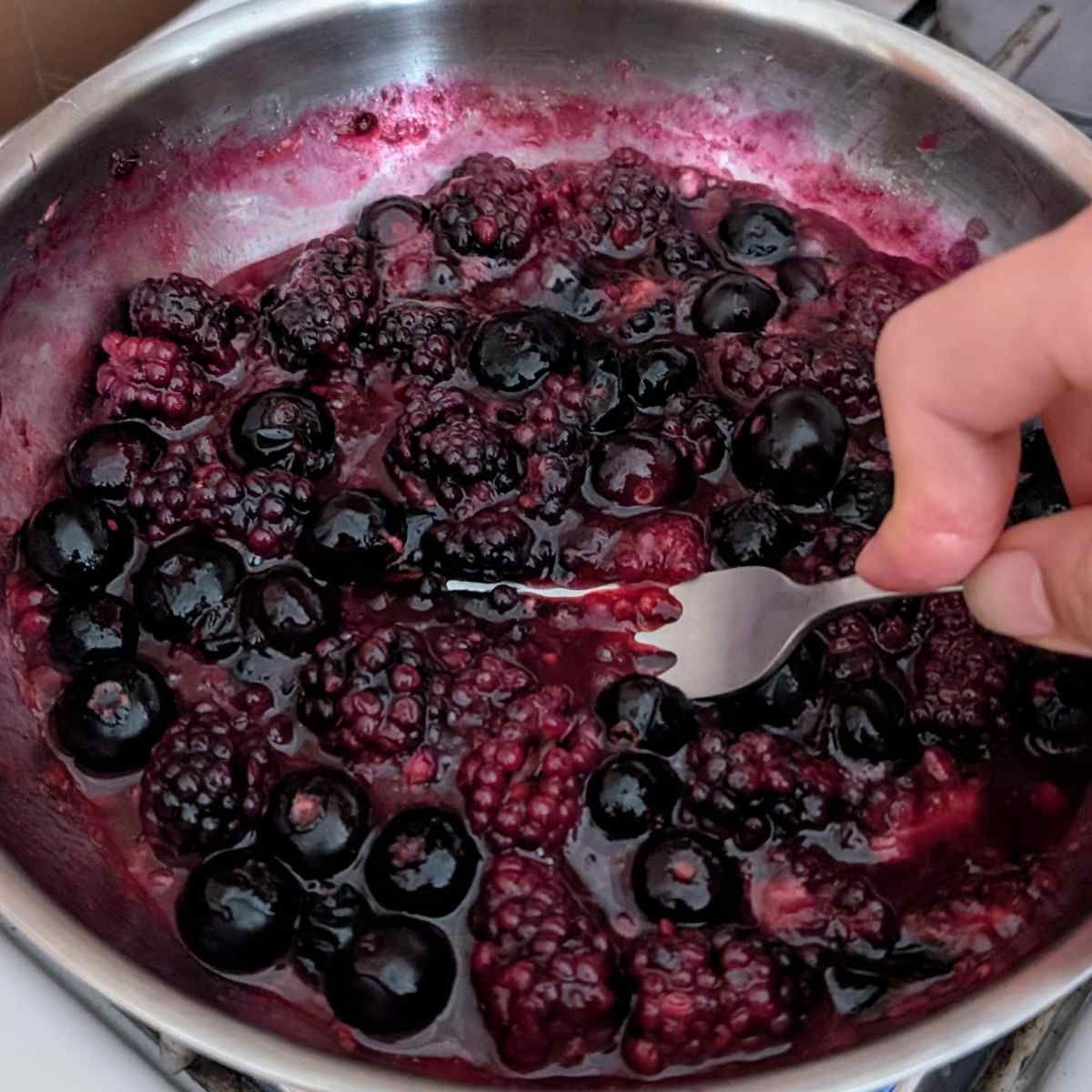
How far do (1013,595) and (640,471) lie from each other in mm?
439

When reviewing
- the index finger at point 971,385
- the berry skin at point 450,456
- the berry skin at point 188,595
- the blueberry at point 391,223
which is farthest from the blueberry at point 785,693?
the blueberry at point 391,223

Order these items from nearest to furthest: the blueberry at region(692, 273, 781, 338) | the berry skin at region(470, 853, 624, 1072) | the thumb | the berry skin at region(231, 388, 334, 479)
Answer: the thumb < the berry skin at region(470, 853, 624, 1072) < the berry skin at region(231, 388, 334, 479) < the blueberry at region(692, 273, 781, 338)

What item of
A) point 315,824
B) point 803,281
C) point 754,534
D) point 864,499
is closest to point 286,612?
point 315,824

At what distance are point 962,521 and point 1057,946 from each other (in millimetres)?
301

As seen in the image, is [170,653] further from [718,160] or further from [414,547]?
[718,160]

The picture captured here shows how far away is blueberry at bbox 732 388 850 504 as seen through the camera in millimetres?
1141

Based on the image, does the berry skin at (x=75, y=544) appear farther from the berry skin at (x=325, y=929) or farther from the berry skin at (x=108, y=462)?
the berry skin at (x=325, y=929)

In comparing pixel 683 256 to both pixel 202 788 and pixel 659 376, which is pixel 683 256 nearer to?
pixel 659 376

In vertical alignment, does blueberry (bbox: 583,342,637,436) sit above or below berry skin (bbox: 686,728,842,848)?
above

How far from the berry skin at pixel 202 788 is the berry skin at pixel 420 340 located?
44cm

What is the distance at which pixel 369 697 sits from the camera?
3.34ft

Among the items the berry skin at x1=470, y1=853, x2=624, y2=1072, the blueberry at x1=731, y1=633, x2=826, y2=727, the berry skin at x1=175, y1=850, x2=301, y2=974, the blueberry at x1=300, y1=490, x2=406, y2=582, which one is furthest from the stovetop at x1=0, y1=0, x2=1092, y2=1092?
the blueberry at x1=300, y1=490, x2=406, y2=582

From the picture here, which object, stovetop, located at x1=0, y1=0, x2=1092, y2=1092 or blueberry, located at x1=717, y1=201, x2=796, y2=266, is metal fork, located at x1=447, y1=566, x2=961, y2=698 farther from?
blueberry, located at x1=717, y1=201, x2=796, y2=266

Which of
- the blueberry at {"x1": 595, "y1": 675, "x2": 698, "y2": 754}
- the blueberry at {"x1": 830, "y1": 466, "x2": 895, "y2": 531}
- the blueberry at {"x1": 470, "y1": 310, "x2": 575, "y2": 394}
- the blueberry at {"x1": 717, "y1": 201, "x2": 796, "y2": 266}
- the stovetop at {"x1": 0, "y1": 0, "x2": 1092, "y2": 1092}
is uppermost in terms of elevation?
the blueberry at {"x1": 717, "y1": 201, "x2": 796, "y2": 266}
